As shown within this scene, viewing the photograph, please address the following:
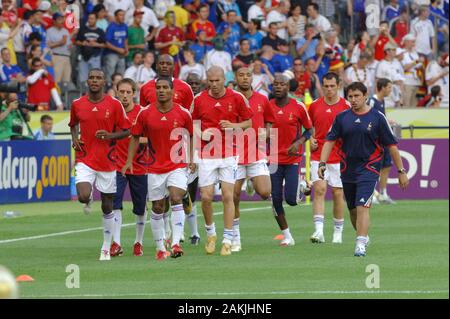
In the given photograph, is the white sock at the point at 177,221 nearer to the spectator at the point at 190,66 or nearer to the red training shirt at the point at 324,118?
the red training shirt at the point at 324,118

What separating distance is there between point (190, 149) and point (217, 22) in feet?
56.0

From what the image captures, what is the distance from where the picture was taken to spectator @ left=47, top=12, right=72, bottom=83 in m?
30.1

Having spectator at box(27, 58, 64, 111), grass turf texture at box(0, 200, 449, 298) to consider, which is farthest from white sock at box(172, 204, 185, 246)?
spectator at box(27, 58, 64, 111)

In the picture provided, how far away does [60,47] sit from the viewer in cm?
3028

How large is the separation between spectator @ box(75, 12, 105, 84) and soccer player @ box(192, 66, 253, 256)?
13524 mm

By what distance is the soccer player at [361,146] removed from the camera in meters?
16.3

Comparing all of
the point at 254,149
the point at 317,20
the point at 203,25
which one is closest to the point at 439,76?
the point at 317,20

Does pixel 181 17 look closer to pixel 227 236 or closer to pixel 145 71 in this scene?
pixel 145 71

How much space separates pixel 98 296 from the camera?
12.6m

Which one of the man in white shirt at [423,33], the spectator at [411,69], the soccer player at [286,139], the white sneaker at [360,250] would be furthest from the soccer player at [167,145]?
the man in white shirt at [423,33]

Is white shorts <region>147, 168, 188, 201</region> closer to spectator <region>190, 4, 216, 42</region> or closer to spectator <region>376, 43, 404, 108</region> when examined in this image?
spectator <region>190, 4, 216, 42</region>

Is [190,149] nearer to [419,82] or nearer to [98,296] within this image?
[98,296]

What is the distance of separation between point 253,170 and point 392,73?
50.2 ft
